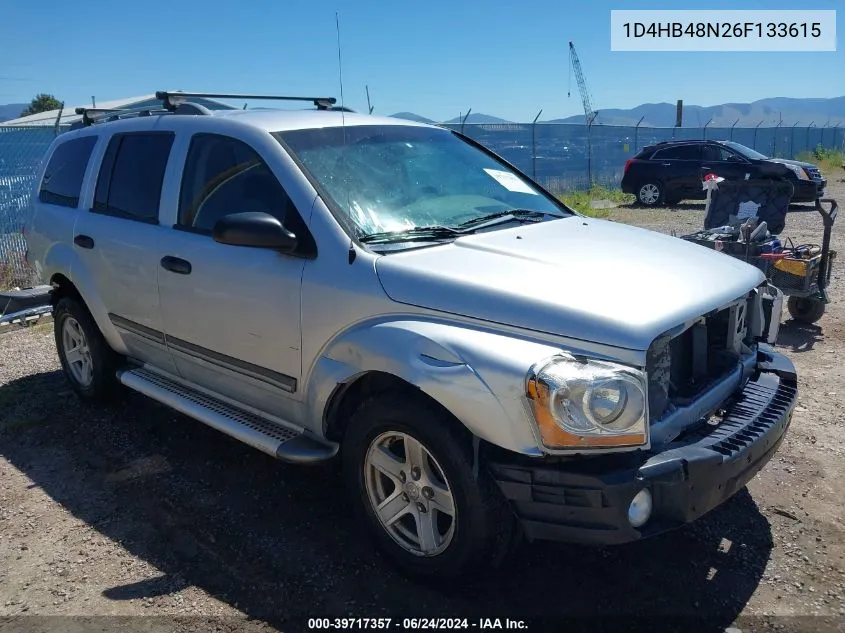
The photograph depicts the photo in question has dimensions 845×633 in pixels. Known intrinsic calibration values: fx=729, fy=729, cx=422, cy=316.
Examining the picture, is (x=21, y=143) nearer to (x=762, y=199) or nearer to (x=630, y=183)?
(x=762, y=199)

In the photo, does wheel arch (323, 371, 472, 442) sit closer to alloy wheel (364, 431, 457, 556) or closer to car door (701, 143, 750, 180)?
alloy wheel (364, 431, 457, 556)

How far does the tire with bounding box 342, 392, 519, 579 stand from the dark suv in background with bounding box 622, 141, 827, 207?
53.3 feet

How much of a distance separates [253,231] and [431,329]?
38.1 inches

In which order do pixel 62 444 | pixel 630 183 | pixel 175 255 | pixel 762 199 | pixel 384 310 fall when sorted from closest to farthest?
pixel 384 310, pixel 175 255, pixel 62 444, pixel 762 199, pixel 630 183

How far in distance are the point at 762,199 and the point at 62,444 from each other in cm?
639

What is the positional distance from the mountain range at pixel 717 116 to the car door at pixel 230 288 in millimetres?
1300

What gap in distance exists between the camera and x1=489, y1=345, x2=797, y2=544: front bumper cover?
256cm

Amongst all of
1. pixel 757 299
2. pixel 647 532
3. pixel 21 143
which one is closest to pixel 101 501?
pixel 647 532

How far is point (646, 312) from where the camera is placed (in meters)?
2.73

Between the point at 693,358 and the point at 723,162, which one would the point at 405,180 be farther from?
the point at 723,162

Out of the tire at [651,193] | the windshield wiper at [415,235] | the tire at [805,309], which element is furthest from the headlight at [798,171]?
the windshield wiper at [415,235]

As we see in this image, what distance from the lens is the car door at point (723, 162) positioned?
17.5 metres

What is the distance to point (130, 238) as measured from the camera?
4387 millimetres

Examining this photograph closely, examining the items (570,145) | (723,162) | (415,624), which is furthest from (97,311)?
(570,145)
